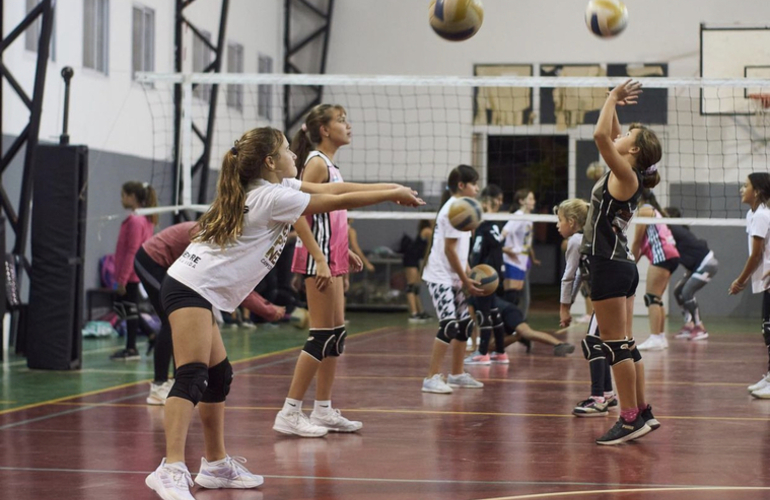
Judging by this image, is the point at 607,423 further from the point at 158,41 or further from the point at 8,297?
the point at 158,41

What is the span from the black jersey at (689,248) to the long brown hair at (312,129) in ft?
24.0

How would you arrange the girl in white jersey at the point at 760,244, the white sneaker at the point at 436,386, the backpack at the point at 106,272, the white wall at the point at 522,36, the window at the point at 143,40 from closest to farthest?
the girl in white jersey at the point at 760,244
the white sneaker at the point at 436,386
the backpack at the point at 106,272
the window at the point at 143,40
the white wall at the point at 522,36

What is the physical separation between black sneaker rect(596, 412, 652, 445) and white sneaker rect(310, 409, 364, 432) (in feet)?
4.24

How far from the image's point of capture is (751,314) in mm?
16500

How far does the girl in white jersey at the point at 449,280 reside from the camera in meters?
7.06

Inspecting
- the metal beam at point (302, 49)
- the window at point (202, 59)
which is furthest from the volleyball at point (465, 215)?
the metal beam at point (302, 49)

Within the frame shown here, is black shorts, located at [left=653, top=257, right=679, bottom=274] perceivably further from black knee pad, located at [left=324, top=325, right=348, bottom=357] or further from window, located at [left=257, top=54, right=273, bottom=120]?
window, located at [left=257, top=54, right=273, bottom=120]

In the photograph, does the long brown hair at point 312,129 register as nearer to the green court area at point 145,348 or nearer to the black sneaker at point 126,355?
the green court area at point 145,348

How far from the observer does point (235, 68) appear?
637 inches

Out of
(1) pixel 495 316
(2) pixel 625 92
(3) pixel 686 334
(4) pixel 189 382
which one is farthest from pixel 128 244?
(3) pixel 686 334

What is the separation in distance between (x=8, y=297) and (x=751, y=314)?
11499 millimetres

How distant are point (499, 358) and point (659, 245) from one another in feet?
7.73

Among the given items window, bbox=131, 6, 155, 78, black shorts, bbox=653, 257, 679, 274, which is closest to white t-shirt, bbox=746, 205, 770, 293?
black shorts, bbox=653, 257, 679, 274

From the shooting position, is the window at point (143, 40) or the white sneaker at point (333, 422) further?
the window at point (143, 40)
